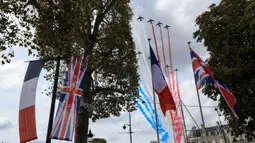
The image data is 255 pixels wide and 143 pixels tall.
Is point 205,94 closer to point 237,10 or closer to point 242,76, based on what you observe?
point 242,76

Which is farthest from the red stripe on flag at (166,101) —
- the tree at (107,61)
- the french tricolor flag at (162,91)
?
the tree at (107,61)

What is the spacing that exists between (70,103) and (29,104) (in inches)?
80.8

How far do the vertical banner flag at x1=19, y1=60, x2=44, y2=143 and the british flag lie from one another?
1.08 meters

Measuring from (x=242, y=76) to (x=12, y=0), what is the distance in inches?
726

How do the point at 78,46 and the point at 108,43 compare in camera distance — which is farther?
the point at 108,43

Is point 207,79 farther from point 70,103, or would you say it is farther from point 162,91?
point 70,103

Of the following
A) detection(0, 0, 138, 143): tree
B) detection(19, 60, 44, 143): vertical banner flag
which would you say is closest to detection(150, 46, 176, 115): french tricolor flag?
detection(0, 0, 138, 143): tree

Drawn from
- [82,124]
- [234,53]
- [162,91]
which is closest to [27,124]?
[82,124]

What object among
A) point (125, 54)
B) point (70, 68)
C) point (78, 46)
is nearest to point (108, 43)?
point (125, 54)

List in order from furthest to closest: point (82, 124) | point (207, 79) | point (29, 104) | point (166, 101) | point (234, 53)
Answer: point (234, 53) < point (207, 79) < point (82, 124) < point (166, 101) < point (29, 104)

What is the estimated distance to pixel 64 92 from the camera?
522 inches

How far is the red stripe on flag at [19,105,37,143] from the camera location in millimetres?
10644

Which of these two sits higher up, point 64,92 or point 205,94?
point 205,94

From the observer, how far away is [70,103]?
13.0m
